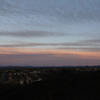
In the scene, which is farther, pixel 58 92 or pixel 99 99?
pixel 58 92

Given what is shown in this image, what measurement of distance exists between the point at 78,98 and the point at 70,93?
2225 millimetres

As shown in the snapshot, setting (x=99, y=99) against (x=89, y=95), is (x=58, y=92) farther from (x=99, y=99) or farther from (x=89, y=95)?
(x=99, y=99)

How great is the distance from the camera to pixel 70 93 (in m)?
19.4

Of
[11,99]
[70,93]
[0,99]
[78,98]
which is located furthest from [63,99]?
[0,99]

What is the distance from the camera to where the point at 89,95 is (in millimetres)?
18391

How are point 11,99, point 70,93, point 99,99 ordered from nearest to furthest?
1. point 99,99
2. point 11,99
3. point 70,93

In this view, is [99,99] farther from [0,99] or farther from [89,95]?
[0,99]

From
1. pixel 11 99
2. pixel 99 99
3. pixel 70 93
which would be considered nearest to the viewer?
pixel 99 99

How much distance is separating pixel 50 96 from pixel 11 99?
308 centimetres

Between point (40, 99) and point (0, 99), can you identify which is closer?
point (40, 99)

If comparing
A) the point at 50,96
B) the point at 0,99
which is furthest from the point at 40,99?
the point at 0,99

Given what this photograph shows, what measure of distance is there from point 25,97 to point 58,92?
3.21 metres

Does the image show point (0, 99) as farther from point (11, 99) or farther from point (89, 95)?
point (89, 95)

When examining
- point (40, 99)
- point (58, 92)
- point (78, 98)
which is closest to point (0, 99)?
point (40, 99)
